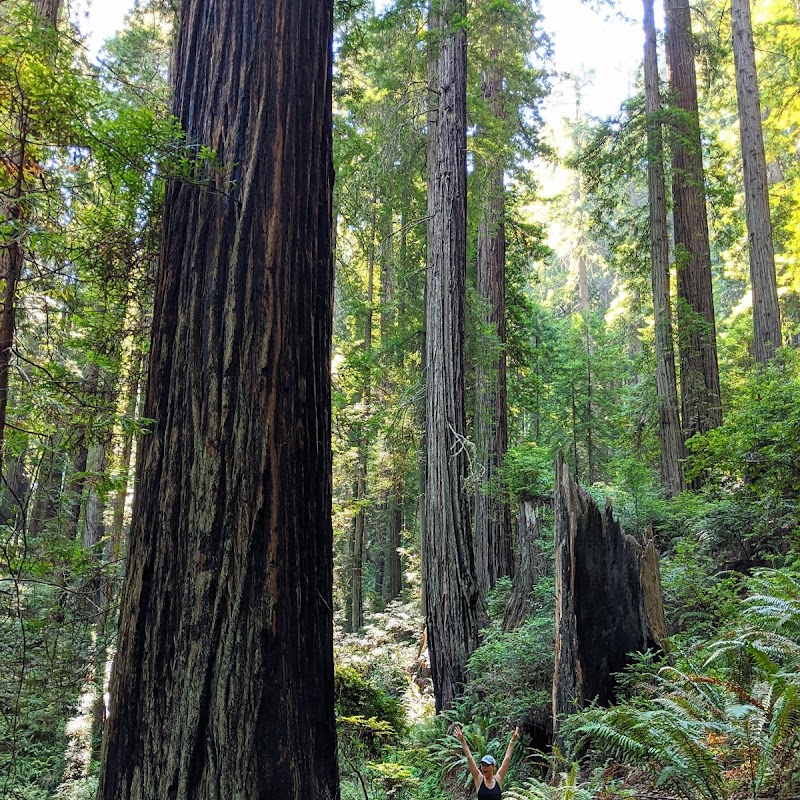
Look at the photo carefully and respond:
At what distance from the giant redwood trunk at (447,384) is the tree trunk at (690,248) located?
17.9 ft

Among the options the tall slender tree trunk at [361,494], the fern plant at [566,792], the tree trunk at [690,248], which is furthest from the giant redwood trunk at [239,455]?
the tall slender tree trunk at [361,494]

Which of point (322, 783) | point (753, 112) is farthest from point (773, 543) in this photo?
point (753, 112)

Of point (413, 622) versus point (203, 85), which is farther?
point (413, 622)

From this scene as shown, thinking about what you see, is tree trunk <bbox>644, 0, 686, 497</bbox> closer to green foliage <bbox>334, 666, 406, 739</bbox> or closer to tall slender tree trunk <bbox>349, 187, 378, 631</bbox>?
tall slender tree trunk <bbox>349, 187, 378, 631</bbox>

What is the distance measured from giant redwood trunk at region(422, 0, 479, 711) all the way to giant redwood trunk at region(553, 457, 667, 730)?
2.15m

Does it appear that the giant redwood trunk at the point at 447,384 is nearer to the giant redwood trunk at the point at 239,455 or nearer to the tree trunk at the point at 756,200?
the tree trunk at the point at 756,200

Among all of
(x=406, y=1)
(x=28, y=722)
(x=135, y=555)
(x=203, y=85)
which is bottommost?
(x=28, y=722)

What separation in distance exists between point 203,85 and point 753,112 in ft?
45.0

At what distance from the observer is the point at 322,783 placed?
8.29ft

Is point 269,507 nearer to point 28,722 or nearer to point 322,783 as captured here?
point 322,783

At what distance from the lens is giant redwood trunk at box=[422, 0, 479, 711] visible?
27.0ft

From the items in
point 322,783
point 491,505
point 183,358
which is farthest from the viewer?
point 491,505

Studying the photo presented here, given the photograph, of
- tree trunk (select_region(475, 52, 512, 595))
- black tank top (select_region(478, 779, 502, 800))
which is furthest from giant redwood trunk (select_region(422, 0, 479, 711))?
black tank top (select_region(478, 779, 502, 800))

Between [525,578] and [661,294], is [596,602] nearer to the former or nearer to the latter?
[525,578]
